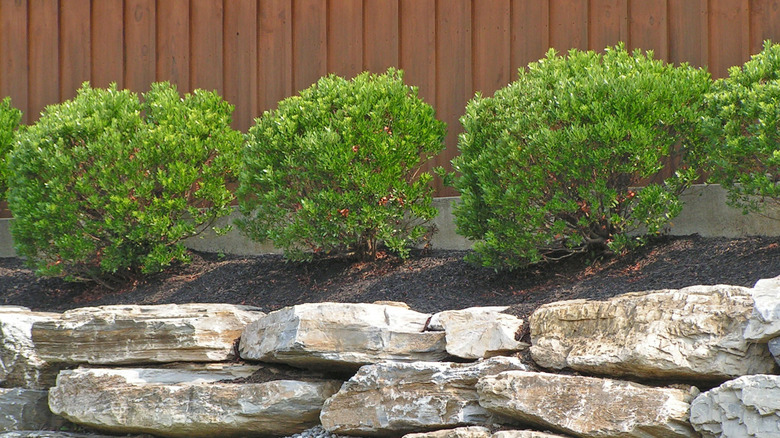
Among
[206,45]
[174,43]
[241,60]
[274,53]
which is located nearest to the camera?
[274,53]

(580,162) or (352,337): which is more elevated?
(580,162)

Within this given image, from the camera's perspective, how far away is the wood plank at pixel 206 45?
799cm

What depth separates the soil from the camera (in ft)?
16.8

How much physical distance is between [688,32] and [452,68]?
1.91 metres

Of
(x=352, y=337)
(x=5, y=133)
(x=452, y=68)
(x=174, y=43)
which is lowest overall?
(x=352, y=337)

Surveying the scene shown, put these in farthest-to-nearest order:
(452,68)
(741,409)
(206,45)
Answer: (206,45)
(452,68)
(741,409)

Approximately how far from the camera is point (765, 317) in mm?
3695

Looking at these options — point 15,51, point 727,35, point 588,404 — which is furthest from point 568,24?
point 15,51

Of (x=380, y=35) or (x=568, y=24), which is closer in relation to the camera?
(x=568, y=24)

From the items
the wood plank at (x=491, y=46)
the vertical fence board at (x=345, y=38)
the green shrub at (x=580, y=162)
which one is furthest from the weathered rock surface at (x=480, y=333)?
the vertical fence board at (x=345, y=38)

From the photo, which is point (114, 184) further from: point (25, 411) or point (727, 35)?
point (727, 35)

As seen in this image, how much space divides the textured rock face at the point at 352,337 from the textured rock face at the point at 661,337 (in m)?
0.76

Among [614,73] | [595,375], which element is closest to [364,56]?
[614,73]

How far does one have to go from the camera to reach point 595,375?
4.15m
